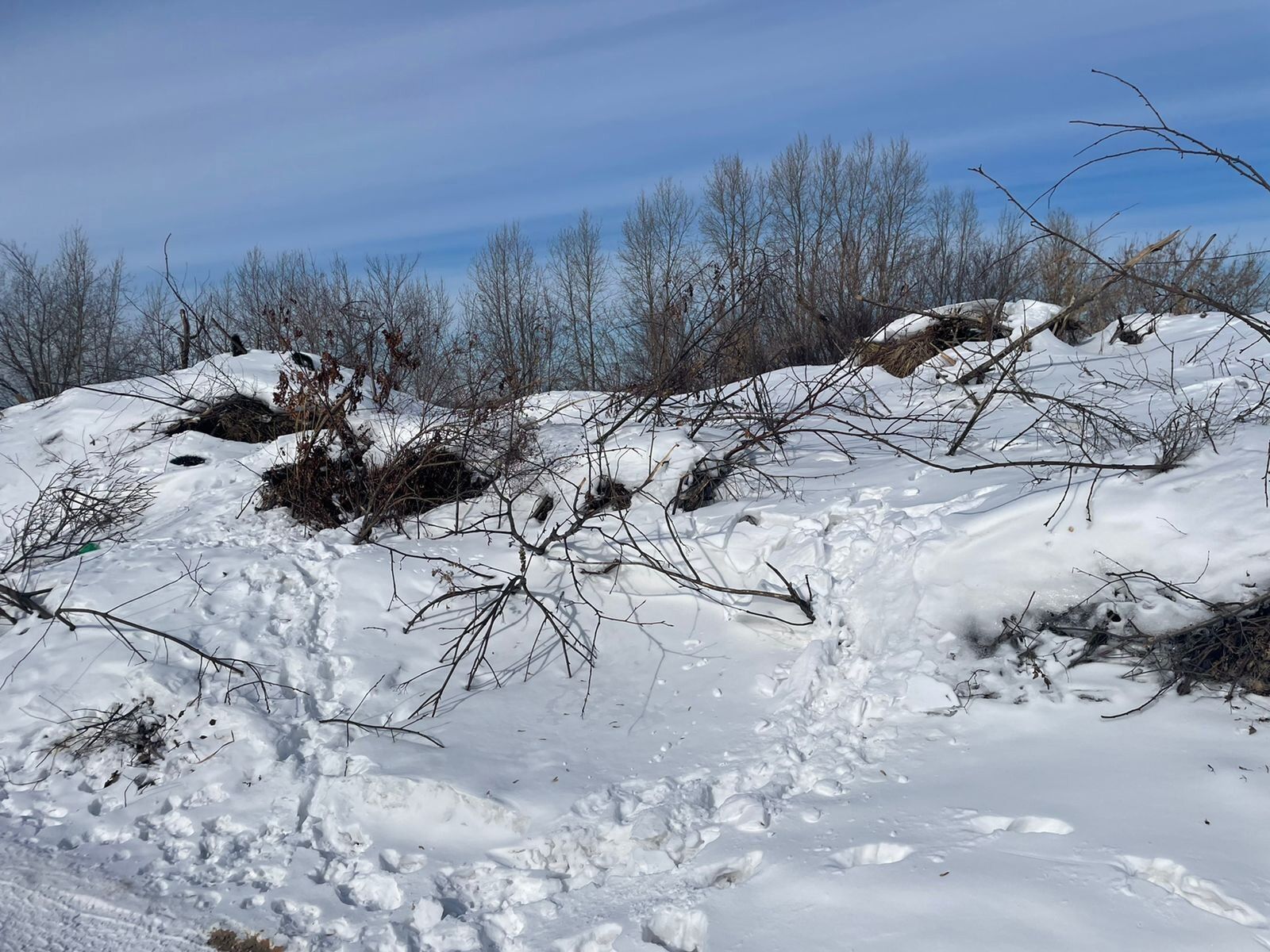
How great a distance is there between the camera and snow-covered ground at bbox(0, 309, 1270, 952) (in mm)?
2877

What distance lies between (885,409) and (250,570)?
16.8ft

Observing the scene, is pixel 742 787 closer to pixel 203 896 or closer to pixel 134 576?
pixel 203 896

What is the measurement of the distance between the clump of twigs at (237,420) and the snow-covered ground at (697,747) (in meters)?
1.97

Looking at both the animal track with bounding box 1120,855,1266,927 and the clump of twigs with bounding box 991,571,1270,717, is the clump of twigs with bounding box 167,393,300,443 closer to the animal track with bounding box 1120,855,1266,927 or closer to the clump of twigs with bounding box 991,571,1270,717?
the clump of twigs with bounding box 991,571,1270,717

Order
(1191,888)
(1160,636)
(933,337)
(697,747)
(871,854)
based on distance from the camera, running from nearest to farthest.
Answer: (1191,888) < (871,854) < (1160,636) < (697,747) < (933,337)

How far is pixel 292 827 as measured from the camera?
3533mm

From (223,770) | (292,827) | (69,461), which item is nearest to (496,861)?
(292,827)

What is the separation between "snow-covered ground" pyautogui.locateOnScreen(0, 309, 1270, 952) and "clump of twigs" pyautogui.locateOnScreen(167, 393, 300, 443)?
77.4 inches

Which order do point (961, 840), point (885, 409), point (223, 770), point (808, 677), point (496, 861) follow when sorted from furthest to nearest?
point (885, 409), point (808, 677), point (223, 770), point (496, 861), point (961, 840)

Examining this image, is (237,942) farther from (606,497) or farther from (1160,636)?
(1160,636)

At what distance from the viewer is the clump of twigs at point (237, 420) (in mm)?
7898

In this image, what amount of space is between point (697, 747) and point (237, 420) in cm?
591

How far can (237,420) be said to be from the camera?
7973 mm

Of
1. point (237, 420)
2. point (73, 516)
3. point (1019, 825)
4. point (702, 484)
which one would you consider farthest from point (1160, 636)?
point (237, 420)
